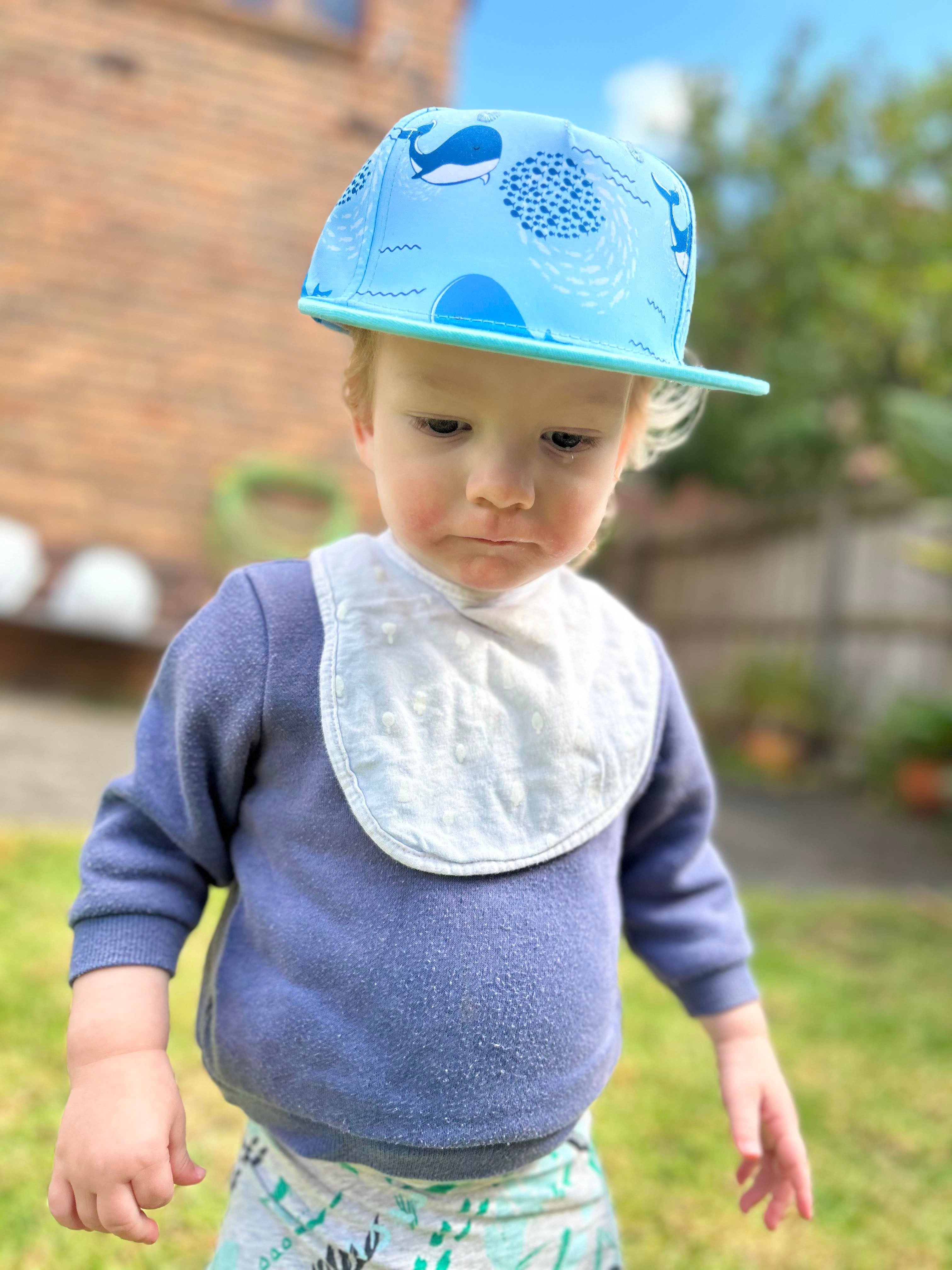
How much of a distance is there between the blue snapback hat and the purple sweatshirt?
35 centimetres

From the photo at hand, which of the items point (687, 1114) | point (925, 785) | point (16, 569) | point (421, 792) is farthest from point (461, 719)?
point (925, 785)

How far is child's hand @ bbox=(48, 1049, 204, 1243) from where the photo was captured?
39.0 inches

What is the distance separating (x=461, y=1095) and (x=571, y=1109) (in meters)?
0.14

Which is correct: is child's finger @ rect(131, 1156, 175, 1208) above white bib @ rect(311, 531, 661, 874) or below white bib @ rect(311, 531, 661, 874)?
below

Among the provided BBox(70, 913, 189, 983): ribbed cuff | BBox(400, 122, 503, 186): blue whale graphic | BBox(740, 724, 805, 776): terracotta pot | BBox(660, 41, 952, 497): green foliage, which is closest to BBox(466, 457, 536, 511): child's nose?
BBox(400, 122, 503, 186): blue whale graphic

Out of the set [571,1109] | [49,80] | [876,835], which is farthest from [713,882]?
[49,80]

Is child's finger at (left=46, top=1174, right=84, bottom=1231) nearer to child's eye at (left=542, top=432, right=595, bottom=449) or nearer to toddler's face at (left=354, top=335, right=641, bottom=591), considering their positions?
toddler's face at (left=354, top=335, right=641, bottom=591)

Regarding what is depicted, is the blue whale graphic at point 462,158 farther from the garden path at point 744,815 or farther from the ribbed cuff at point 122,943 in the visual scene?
the garden path at point 744,815

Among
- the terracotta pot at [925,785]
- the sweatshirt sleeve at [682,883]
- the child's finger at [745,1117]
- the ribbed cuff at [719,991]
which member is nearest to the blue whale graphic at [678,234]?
the sweatshirt sleeve at [682,883]

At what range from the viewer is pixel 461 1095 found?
3.45 feet

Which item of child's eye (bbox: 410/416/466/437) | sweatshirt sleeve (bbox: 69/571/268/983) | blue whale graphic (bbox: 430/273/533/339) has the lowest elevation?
sweatshirt sleeve (bbox: 69/571/268/983)

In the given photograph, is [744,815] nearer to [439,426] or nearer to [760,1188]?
[760,1188]

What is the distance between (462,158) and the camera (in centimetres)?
98

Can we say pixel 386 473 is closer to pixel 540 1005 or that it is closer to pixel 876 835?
pixel 540 1005
